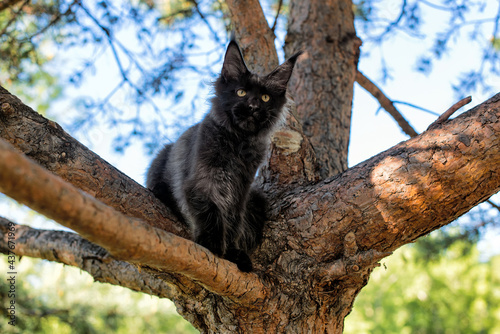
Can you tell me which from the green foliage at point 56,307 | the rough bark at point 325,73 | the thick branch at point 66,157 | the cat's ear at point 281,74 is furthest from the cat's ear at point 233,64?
the green foliage at point 56,307

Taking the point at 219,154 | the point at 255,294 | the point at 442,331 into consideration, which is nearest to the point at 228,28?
the point at 219,154

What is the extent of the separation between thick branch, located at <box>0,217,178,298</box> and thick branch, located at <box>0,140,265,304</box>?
117 centimetres

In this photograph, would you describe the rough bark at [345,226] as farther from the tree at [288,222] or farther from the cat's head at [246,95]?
the cat's head at [246,95]

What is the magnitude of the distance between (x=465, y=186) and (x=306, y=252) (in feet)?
3.22

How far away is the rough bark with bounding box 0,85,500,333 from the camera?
212cm

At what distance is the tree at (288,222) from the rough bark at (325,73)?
510 mm

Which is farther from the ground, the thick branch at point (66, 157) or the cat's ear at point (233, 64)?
the cat's ear at point (233, 64)

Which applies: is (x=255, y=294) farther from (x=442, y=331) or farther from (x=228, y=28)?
(x=442, y=331)

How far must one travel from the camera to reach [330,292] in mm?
2480

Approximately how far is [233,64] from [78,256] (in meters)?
1.90

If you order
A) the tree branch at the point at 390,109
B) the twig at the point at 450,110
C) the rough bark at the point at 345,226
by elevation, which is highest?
the tree branch at the point at 390,109

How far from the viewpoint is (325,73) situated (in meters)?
3.93

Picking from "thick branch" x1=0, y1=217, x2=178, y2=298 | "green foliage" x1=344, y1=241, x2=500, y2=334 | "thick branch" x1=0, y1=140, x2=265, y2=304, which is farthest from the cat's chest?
"green foliage" x1=344, y1=241, x2=500, y2=334

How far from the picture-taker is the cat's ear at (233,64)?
301 cm
